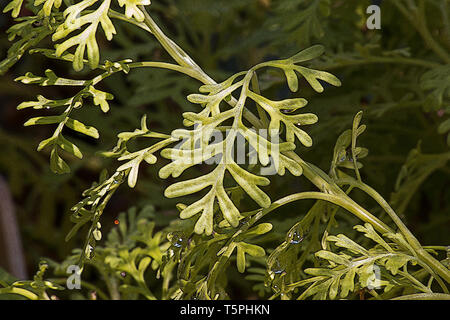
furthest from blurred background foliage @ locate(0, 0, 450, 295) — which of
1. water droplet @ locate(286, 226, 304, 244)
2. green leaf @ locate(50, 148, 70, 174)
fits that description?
green leaf @ locate(50, 148, 70, 174)

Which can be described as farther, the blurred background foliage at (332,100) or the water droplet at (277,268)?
the blurred background foliage at (332,100)

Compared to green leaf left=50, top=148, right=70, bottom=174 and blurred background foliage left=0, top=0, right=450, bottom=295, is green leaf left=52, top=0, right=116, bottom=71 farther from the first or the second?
blurred background foliage left=0, top=0, right=450, bottom=295

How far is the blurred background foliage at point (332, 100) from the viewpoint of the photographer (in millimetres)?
741

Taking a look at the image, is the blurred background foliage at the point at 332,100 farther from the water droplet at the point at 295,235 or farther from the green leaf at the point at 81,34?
the green leaf at the point at 81,34

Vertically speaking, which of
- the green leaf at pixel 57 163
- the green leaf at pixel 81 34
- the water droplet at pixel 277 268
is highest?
the green leaf at pixel 81 34

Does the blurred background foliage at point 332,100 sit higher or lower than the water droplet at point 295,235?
higher

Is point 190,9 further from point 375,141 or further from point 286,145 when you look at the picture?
point 286,145

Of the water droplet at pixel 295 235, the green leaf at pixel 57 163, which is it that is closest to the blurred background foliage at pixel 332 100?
the water droplet at pixel 295 235

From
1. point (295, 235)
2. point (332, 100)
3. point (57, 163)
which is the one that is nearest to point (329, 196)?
point (295, 235)

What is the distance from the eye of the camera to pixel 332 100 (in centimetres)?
86

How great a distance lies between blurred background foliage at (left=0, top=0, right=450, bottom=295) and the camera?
74 cm

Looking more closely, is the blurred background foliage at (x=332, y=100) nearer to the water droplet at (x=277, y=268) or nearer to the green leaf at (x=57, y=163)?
the water droplet at (x=277, y=268)

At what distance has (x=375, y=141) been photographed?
0.86 meters
